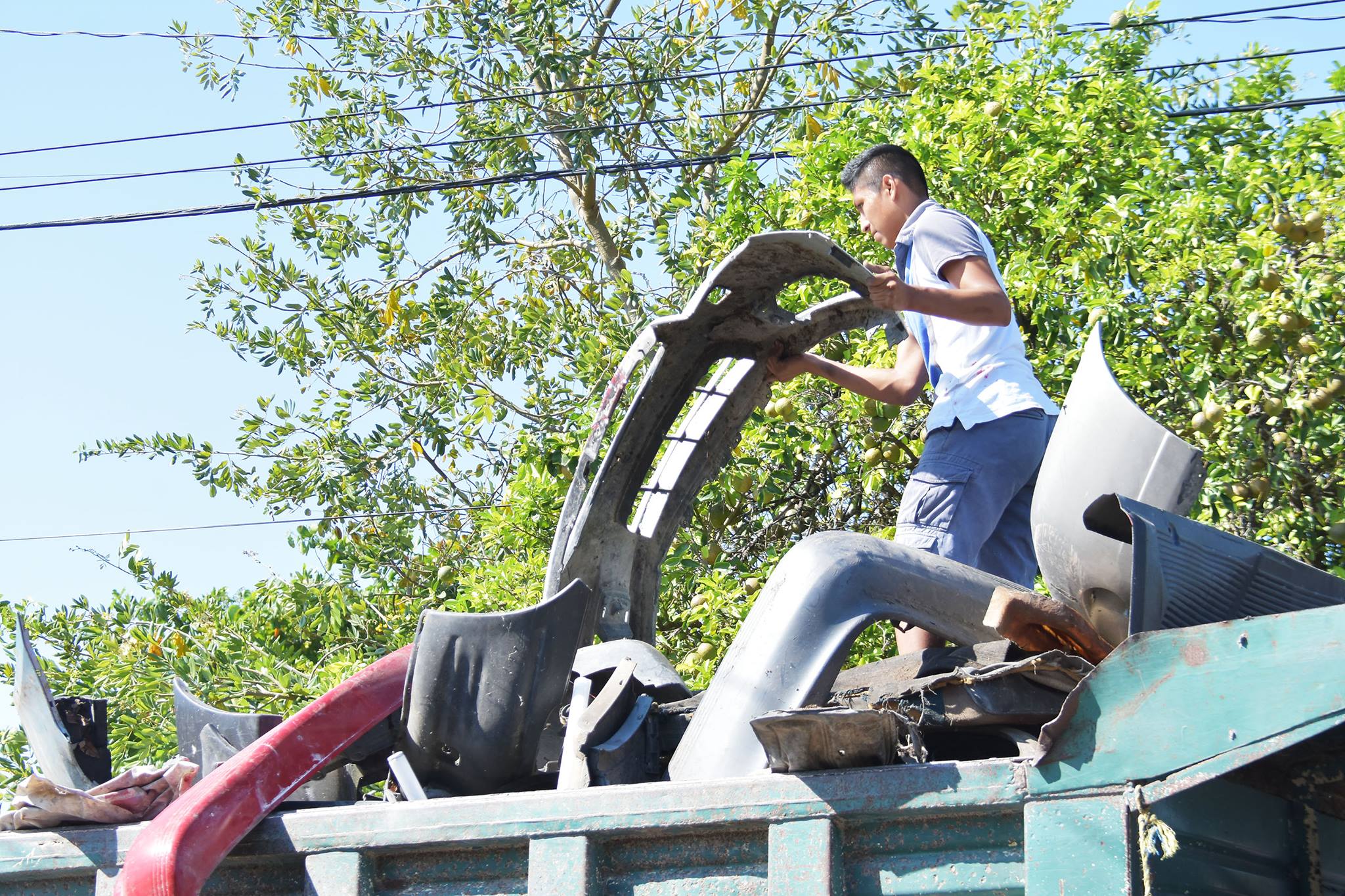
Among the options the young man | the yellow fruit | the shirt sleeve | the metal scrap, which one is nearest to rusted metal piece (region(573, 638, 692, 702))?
the young man

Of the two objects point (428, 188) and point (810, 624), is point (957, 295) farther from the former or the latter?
point (428, 188)

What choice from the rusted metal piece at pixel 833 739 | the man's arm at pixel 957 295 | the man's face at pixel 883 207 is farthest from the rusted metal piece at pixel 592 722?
the man's face at pixel 883 207

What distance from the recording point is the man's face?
4062mm

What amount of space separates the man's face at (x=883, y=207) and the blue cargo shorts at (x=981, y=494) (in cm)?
63

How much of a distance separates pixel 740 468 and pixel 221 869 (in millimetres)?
3813

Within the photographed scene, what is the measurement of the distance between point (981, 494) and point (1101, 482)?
0.79 meters

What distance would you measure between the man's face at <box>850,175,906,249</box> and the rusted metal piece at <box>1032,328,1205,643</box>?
1.22 metres

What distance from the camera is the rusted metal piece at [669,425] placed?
360cm

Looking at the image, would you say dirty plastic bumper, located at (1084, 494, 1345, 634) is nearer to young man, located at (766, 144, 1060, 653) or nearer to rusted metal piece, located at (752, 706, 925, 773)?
rusted metal piece, located at (752, 706, 925, 773)

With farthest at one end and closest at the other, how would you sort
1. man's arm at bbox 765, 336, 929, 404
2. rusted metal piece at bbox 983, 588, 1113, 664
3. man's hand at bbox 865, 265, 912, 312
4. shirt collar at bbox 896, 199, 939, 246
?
1. man's arm at bbox 765, 336, 929, 404
2. shirt collar at bbox 896, 199, 939, 246
3. man's hand at bbox 865, 265, 912, 312
4. rusted metal piece at bbox 983, 588, 1113, 664

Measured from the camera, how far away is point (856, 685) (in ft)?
10.0

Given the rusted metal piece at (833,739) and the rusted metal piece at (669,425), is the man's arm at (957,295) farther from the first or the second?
the rusted metal piece at (833,739)

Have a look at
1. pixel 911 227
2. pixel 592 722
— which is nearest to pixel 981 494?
pixel 911 227

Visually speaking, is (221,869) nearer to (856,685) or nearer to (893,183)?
(856,685)
